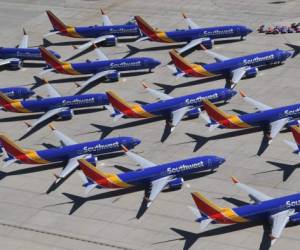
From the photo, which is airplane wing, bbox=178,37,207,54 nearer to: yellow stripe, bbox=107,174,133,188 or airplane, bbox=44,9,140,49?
airplane, bbox=44,9,140,49

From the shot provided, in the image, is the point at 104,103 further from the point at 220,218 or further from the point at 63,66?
the point at 220,218

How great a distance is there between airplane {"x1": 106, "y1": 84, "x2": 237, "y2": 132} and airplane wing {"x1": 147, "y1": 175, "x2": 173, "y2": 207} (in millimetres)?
16223

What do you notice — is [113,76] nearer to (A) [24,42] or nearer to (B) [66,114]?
(B) [66,114]

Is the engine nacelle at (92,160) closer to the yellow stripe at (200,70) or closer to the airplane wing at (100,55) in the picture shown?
the yellow stripe at (200,70)

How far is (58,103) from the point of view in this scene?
467 ft

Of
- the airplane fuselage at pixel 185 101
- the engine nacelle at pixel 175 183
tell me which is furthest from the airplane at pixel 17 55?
the engine nacelle at pixel 175 183

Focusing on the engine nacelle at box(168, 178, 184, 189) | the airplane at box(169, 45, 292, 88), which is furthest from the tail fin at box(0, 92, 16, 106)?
the engine nacelle at box(168, 178, 184, 189)

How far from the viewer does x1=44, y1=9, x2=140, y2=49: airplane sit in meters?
168

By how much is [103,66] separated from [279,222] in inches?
2252

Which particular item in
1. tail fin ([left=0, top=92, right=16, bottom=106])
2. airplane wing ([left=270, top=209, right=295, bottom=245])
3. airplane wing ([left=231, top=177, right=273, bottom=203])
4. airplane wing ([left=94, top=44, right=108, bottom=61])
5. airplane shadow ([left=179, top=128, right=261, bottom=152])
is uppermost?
airplane wing ([left=94, top=44, right=108, bottom=61])

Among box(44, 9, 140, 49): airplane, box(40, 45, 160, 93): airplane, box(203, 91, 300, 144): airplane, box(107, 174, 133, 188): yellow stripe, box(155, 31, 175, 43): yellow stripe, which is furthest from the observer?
box(44, 9, 140, 49): airplane

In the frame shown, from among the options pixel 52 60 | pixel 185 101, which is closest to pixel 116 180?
pixel 185 101

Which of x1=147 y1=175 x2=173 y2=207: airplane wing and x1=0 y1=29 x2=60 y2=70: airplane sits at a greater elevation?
x1=0 y1=29 x2=60 y2=70: airplane

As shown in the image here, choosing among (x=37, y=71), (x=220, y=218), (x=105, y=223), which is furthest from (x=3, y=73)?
(x=220, y=218)
